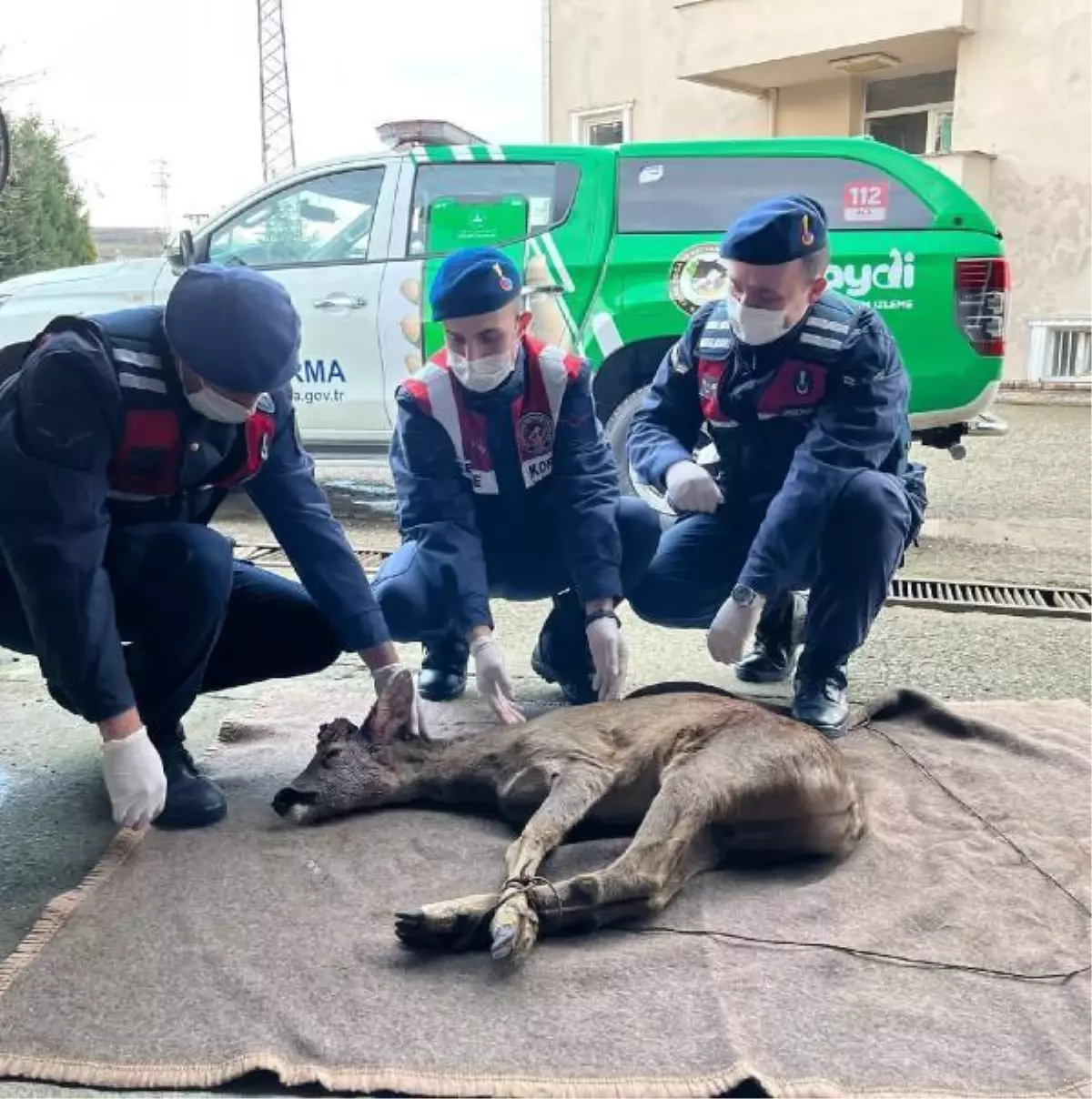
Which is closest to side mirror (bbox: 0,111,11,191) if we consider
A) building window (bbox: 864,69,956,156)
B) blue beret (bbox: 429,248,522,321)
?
blue beret (bbox: 429,248,522,321)

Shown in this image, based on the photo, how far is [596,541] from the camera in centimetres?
376

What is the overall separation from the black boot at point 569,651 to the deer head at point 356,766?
101 centimetres

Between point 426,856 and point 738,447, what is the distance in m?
1.82

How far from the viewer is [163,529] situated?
3.04 m

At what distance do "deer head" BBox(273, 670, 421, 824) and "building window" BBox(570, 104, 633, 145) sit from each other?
15.1 meters

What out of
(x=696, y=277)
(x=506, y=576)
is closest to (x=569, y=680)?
(x=506, y=576)

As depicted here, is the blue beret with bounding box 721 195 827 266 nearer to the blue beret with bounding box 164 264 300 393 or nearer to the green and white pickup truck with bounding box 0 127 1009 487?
the blue beret with bounding box 164 264 300 393

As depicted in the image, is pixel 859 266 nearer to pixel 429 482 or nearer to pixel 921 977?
pixel 429 482

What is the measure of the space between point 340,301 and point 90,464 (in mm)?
4533

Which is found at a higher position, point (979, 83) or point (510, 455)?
point (979, 83)

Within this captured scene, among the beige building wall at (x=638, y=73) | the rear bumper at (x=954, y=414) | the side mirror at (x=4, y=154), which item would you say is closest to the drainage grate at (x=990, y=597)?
the rear bumper at (x=954, y=414)

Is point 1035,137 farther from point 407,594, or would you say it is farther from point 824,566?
point 407,594

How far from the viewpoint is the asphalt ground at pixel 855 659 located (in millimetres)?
3045

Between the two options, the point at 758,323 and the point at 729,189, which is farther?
the point at 729,189
